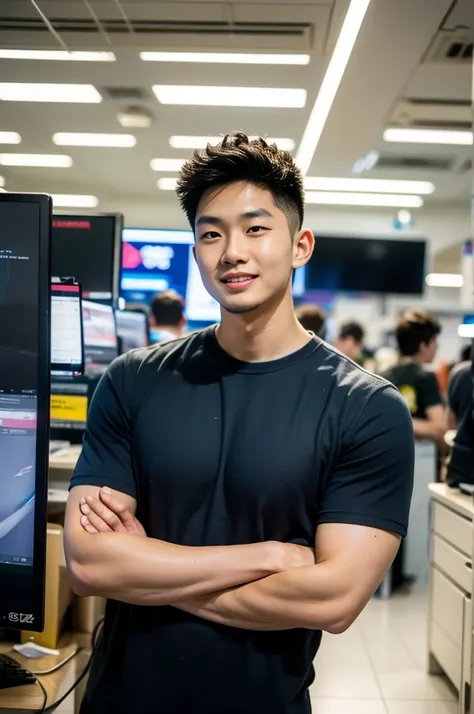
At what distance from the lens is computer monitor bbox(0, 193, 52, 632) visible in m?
1.28

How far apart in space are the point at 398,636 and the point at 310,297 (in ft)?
23.3

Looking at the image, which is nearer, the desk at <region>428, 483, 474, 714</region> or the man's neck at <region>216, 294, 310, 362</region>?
the man's neck at <region>216, 294, 310, 362</region>

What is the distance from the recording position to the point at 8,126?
5.98ft

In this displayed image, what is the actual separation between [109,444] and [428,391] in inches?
122

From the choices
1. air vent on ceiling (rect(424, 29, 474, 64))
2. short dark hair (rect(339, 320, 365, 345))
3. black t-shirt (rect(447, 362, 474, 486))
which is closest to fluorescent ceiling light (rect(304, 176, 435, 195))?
short dark hair (rect(339, 320, 365, 345))

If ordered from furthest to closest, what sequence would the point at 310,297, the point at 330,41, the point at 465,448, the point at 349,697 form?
the point at 310,297, the point at 330,41, the point at 465,448, the point at 349,697

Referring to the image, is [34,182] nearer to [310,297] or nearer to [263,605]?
[263,605]

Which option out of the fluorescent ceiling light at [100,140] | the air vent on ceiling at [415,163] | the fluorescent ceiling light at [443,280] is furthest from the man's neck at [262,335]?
the fluorescent ceiling light at [443,280]

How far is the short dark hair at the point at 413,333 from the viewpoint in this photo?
13.6ft

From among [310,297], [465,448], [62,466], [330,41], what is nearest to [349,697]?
[465,448]

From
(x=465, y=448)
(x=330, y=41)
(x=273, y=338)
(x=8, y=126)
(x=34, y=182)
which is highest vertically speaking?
(x=330, y=41)

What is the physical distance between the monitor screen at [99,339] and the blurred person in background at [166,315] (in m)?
1.57

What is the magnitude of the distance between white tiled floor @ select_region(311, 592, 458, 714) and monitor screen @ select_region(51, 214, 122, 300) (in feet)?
5.73

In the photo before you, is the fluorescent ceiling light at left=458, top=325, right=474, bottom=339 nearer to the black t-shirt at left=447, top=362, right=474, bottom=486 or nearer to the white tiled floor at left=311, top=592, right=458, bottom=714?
the black t-shirt at left=447, top=362, right=474, bottom=486
